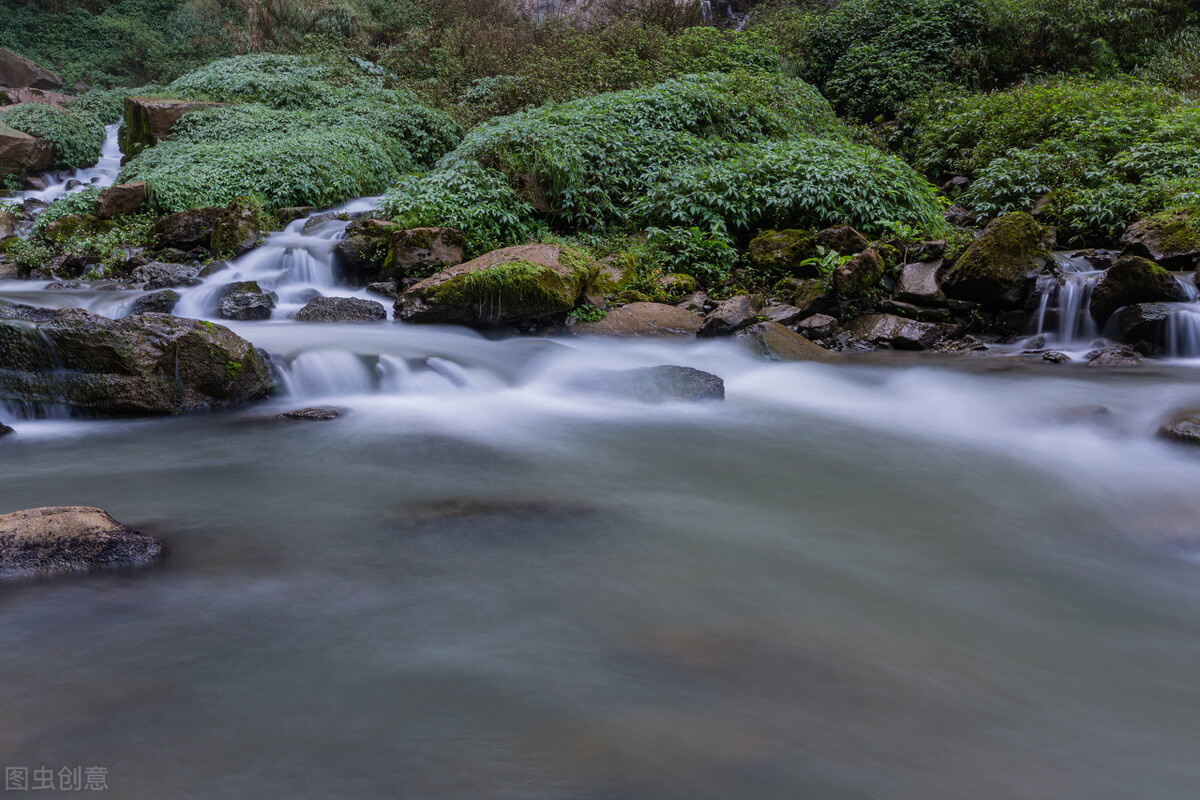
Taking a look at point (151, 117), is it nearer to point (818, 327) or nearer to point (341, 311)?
point (341, 311)

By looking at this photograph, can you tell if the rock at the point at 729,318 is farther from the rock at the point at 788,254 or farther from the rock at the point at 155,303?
the rock at the point at 155,303

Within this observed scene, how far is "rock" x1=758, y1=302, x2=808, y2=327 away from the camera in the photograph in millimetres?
8984

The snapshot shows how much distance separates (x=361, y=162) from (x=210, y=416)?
33.1 feet

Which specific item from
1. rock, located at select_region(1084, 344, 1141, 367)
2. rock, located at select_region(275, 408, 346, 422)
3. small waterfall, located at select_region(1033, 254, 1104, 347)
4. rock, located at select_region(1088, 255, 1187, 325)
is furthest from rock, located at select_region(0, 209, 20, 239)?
rock, located at select_region(1088, 255, 1187, 325)

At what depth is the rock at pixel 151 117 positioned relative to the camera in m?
15.2

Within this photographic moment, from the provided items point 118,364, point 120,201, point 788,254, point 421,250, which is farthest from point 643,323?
point 120,201

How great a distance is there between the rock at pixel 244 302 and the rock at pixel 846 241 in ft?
23.7

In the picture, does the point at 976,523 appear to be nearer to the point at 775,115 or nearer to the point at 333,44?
the point at 775,115

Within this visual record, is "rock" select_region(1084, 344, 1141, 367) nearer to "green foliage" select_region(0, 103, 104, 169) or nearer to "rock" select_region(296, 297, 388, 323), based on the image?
"rock" select_region(296, 297, 388, 323)

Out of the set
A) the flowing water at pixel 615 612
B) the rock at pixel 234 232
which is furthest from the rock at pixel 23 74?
the flowing water at pixel 615 612

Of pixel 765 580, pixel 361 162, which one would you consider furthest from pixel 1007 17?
pixel 765 580

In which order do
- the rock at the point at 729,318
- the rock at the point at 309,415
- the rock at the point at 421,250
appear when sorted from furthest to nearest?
1. the rock at the point at 421,250
2. the rock at the point at 729,318
3. the rock at the point at 309,415

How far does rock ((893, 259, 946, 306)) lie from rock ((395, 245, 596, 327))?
409cm

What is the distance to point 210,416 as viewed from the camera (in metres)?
5.54
